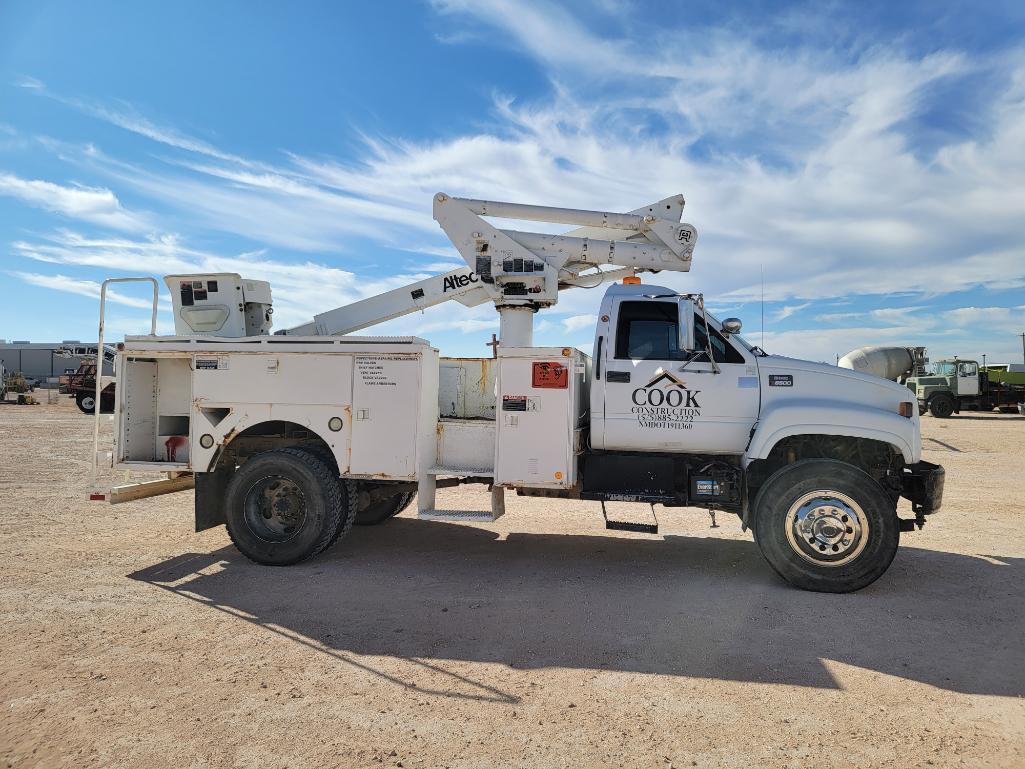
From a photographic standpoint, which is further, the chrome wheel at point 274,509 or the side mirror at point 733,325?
the chrome wheel at point 274,509

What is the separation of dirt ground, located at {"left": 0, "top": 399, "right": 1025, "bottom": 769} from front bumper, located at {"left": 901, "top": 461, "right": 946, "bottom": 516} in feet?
2.38

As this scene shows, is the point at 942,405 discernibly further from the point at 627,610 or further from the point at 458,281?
the point at 627,610

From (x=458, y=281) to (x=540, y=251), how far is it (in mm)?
1076

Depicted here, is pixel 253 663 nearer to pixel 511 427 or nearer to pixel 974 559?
pixel 511 427

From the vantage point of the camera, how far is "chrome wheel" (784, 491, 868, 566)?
567 centimetres

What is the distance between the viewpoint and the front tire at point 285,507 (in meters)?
6.40

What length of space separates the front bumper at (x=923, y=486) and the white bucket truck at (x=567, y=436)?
2 cm

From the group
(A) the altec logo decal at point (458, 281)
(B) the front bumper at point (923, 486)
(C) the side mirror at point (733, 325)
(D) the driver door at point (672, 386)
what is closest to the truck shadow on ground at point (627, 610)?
(B) the front bumper at point (923, 486)

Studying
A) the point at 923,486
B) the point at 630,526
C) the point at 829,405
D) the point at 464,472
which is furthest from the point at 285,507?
the point at 923,486

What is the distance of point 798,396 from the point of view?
615 centimetres

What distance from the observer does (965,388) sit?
1180 inches

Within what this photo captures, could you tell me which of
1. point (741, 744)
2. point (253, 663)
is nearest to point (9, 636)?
point (253, 663)

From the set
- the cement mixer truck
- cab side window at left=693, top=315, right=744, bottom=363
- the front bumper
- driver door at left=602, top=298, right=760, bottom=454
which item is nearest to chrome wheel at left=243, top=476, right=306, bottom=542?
driver door at left=602, top=298, right=760, bottom=454

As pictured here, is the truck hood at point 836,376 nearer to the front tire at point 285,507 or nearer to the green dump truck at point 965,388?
the front tire at point 285,507
